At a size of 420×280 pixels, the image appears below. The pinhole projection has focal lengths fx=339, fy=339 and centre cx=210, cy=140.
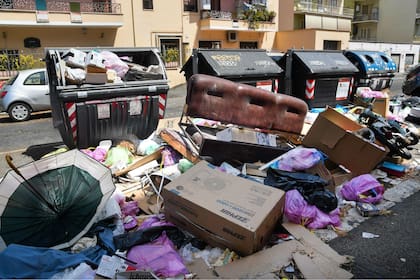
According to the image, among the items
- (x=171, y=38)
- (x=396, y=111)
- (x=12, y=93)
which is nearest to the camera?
(x=396, y=111)

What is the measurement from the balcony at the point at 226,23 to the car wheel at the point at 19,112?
12.3m

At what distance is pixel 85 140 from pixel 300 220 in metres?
3.11

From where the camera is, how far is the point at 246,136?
4.05 m

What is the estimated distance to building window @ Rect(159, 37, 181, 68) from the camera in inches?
684

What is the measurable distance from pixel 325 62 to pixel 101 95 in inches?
169

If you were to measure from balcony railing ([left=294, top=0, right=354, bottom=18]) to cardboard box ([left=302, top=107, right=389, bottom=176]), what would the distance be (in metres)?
22.3

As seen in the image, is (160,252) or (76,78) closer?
Answer: (160,252)

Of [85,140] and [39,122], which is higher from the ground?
[85,140]

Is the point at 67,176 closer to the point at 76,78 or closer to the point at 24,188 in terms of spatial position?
the point at 24,188

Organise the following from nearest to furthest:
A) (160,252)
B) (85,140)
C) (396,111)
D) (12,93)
Answer: 1. (160,252)
2. (85,140)
3. (396,111)
4. (12,93)

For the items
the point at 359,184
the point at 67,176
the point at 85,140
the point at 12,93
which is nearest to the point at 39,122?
the point at 12,93

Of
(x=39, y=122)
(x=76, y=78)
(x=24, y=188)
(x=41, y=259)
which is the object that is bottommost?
(x=39, y=122)

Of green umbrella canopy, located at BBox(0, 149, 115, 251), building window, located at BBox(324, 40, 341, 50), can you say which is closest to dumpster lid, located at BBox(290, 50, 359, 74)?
green umbrella canopy, located at BBox(0, 149, 115, 251)

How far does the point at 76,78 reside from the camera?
4312mm
